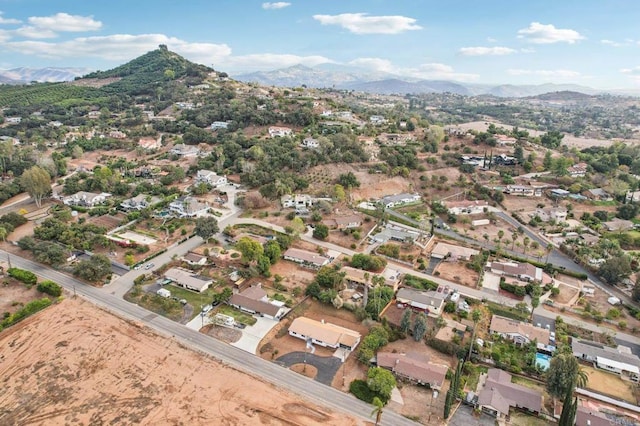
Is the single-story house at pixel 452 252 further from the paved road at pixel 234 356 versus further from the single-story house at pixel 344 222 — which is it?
the paved road at pixel 234 356

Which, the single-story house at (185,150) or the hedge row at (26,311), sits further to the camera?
the single-story house at (185,150)

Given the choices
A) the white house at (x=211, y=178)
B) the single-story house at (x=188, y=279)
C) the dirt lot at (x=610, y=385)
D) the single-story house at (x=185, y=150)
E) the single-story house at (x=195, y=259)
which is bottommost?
the dirt lot at (x=610, y=385)

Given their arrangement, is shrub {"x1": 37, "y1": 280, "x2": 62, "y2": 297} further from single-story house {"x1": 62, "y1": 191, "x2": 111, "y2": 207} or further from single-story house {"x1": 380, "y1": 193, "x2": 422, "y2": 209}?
single-story house {"x1": 380, "y1": 193, "x2": 422, "y2": 209}

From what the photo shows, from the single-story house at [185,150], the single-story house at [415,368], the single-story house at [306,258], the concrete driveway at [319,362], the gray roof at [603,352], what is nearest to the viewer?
the single-story house at [415,368]

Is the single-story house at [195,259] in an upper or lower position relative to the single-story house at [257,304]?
upper

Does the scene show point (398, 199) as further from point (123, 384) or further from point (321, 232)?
point (123, 384)

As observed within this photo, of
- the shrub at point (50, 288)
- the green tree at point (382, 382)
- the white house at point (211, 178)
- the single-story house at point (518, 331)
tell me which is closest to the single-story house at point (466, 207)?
the single-story house at point (518, 331)
